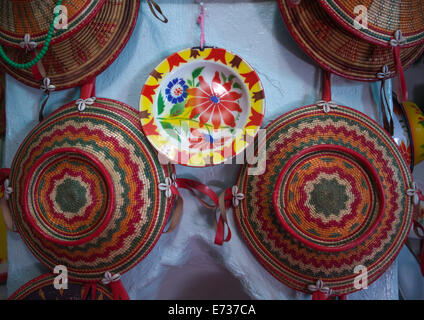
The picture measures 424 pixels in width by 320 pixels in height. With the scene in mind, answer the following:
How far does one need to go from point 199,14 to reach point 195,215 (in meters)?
0.65

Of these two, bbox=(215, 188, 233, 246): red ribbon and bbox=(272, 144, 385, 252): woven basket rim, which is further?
bbox=(215, 188, 233, 246): red ribbon

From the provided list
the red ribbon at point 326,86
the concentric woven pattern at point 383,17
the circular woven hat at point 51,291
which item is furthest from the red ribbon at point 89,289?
the concentric woven pattern at point 383,17

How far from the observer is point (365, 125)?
3.14ft

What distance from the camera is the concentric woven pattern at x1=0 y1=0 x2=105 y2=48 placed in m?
0.90

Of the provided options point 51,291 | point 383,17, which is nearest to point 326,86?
point 383,17

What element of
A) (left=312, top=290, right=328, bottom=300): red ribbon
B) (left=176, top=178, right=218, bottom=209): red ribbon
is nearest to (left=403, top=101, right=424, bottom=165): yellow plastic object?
(left=312, top=290, right=328, bottom=300): red ribbon

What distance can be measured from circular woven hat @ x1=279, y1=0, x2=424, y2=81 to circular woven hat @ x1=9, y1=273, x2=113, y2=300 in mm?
960

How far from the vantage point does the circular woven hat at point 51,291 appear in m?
1.06

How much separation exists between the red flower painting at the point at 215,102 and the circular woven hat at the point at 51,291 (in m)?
0.62

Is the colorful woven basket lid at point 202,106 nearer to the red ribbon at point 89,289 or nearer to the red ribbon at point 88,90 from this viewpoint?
the red ribbon at point 88,90

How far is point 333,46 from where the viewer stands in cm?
95

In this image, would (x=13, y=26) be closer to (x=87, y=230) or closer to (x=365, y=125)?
(x=87, y=230)

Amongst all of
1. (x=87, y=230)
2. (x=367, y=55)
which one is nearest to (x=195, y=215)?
(x=87, y=230)

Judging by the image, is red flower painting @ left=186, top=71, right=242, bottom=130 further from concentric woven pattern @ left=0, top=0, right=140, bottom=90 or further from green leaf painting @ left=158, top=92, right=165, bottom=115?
concentric woven pattern @ left=0, top=0, right=140, bottom=90
